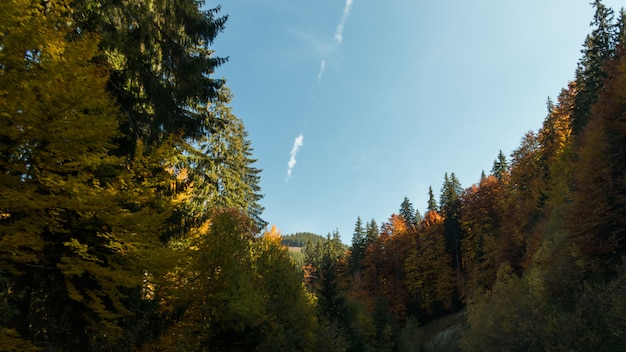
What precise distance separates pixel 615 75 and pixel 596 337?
58.9 ft

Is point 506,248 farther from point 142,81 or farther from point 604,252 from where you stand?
point 142,81

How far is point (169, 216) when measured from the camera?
9.22 metres

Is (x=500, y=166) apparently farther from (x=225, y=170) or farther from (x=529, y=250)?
(x=225, y=170)

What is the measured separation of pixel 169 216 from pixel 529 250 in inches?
1543

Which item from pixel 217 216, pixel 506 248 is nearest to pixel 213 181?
pixel 217 216

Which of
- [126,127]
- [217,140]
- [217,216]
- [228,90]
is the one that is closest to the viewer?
[126,127]

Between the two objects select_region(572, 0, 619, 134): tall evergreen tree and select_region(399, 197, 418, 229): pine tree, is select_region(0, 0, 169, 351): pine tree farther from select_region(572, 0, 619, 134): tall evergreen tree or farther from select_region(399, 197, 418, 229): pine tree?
select_region(399, 197, 418, 229): pine tree

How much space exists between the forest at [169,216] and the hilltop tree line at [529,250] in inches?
7.1

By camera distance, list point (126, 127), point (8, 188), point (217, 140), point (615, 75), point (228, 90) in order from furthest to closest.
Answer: point (228, 90) < point (217, 140) < point (615, 75) < point (126, 127) < point (8, 188)

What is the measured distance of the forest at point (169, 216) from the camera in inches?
278

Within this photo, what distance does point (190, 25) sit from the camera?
12.8m

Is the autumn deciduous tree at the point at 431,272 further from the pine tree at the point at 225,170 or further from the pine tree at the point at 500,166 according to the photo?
the pine tree at the point at 225,170

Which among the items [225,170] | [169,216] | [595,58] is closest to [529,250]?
[595,58]

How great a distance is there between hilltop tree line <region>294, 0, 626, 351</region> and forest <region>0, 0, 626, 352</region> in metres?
0.18
